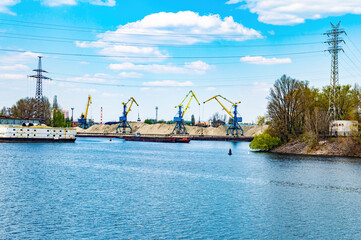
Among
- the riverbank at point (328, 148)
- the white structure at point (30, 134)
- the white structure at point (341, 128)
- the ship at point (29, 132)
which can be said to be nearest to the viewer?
the riverbank at point (328, 148)

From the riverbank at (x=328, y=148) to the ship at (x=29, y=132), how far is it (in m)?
73.8

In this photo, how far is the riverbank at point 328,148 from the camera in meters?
74.8

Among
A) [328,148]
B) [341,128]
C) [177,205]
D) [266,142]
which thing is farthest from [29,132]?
[177,205]

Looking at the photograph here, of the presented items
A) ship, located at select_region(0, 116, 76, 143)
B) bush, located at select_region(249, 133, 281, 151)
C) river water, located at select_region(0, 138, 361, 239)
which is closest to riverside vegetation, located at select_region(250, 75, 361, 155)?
bush, located at select_region(249, 133, 281, 151)

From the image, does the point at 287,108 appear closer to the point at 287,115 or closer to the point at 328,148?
the point at 287,115

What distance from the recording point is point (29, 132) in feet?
375

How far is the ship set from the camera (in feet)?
366

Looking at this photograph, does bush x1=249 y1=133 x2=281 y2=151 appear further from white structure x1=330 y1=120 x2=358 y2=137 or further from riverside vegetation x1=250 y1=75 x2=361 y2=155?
white structure x1=330 y1=120 x2=358 y2=137

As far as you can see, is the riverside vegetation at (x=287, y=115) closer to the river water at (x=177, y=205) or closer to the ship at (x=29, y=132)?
the river water at (x=177, y=205)

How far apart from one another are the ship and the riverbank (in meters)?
73.8

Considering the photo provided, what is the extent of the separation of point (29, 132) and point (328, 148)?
89.3 metres

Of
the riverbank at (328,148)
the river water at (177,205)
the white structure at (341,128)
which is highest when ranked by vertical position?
the white structure at (341,128)

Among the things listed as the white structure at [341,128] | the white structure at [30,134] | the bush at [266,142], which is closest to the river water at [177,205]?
the white structure at [341,128]

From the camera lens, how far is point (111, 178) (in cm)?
4212
